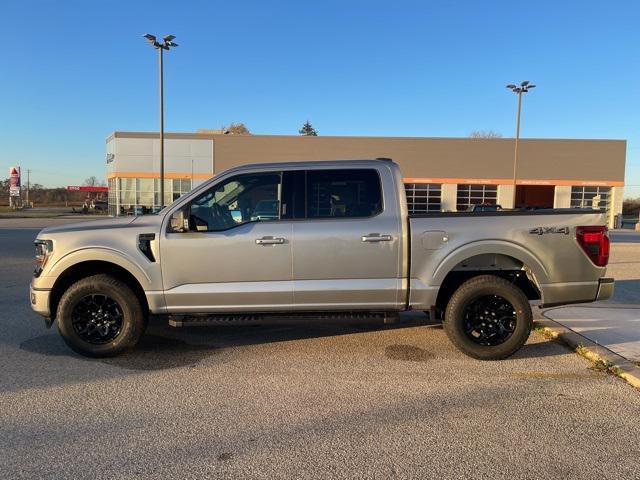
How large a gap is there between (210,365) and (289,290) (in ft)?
3.72

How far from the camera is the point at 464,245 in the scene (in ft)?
16.6

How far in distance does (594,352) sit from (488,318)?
1.22 metres

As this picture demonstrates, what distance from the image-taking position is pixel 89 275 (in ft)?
17.4

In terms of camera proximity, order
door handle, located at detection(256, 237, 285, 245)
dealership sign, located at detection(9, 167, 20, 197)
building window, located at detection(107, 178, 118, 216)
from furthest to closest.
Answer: dealership sign, located at detection(9, 167, 20, 197), building window, located at detection(107, 178, 118, 216), door handle, located at detection(256, 237, 285, 245)

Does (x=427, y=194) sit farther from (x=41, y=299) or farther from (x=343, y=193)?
(x=41, y=299)

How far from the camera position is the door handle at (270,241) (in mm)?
4992

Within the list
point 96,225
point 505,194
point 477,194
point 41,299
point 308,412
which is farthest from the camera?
point 477,194

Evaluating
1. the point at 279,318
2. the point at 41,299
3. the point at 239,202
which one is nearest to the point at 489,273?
the point at 279,318

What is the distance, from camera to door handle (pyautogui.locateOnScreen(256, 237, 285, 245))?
4.99 meters

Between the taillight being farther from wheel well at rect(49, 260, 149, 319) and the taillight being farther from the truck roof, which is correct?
wheel well at rect(49, 260, 149, 319)

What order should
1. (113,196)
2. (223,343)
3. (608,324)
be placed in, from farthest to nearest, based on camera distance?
(113,196) → (608,324) → (223,343)

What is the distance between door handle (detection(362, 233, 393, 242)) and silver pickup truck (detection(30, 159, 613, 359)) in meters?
0.01

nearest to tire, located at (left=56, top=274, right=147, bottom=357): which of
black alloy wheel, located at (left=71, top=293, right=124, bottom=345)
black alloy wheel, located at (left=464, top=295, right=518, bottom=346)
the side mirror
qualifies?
black alloy wheel, located at (left=71, top=293, right=124, bottom=345)

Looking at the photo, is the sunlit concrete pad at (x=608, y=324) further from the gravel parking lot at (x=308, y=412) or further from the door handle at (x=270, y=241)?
the door handle at (x=270, y=241)
